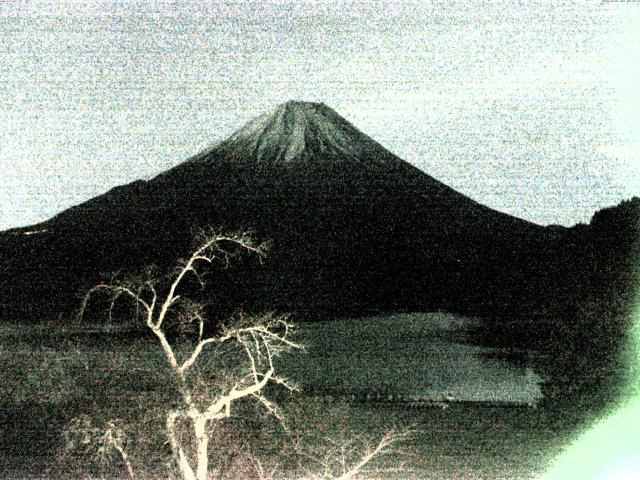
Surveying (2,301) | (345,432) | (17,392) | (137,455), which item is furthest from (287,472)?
(2,301)

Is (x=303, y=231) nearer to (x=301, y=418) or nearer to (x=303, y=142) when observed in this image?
(x=303, y=142)

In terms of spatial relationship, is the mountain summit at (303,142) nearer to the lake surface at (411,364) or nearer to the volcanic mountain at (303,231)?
the volcanic mountain at (303,231)

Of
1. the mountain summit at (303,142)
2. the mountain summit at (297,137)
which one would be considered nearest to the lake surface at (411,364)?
the mountain summit at (303,142)

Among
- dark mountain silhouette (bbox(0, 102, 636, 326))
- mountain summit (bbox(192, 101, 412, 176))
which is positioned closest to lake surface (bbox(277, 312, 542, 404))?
dark mountain silhouette (bbox(0, 102, 636, 326))

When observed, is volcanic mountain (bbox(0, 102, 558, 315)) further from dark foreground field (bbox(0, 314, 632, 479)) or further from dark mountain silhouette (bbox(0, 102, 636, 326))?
dark foreground field (bbox(0, 314, 632, 479))

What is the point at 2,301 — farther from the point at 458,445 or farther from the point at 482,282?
the point at 458,445
